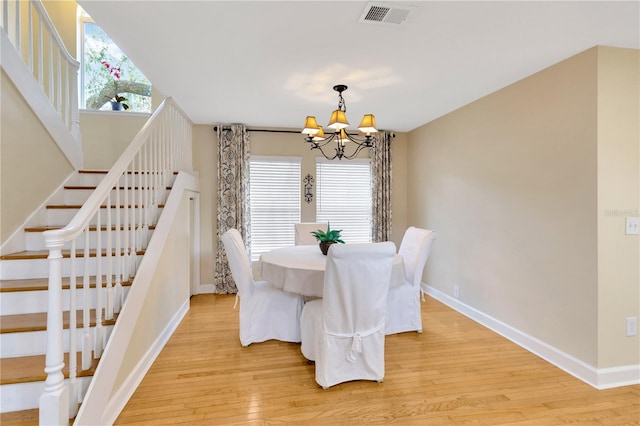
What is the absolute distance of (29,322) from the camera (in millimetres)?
1811

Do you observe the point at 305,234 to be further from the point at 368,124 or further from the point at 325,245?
the point at 368,124

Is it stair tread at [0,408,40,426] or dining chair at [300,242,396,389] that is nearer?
stair tread at [0,408,40,426]

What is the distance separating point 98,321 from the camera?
1798 mm

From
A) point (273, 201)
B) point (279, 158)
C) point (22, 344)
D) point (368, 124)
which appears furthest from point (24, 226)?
point (279, 158)

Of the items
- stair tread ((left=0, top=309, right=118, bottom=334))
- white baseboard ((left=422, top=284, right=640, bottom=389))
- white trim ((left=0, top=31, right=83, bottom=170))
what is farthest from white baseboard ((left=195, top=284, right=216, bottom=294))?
white baseboard ((left=422, top=284, right=640, bottom=389))

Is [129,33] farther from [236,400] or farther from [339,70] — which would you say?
[236,400]

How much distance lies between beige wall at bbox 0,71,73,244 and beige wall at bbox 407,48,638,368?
13.6ft

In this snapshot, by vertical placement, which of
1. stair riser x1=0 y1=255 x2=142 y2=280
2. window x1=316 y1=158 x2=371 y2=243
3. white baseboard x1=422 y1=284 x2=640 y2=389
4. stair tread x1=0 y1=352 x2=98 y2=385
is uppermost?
window x1=316 y1=158 x2=371 y2=243

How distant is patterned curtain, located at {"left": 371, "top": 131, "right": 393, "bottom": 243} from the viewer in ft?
16.4

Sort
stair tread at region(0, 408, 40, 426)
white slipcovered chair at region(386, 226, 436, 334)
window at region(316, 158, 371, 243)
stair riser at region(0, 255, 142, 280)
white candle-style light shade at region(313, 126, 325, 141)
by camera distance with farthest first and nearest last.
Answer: window at region(316, 158, 371, 243) < white slipcovered chair at region(386, 226, 436, 334) < white candle-style light shade at region(313, 126, 325, 141) < stair riser at region(0, 255, 142, 280) < stair tread at region(0, 408, 40, 426)

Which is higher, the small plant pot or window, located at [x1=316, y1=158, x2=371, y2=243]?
window, located at [x1=316, y1=158, x2=371, y2=243]

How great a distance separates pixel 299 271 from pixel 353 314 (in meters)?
0.62

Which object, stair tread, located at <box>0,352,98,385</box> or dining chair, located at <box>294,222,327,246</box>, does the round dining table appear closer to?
dining chair, located at <box>294,222,327,246</box>

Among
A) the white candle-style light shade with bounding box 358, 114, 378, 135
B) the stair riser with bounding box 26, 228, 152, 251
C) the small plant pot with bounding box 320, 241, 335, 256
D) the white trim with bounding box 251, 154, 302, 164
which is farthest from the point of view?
the white trim with bounding box 251, 154, 302, 164
